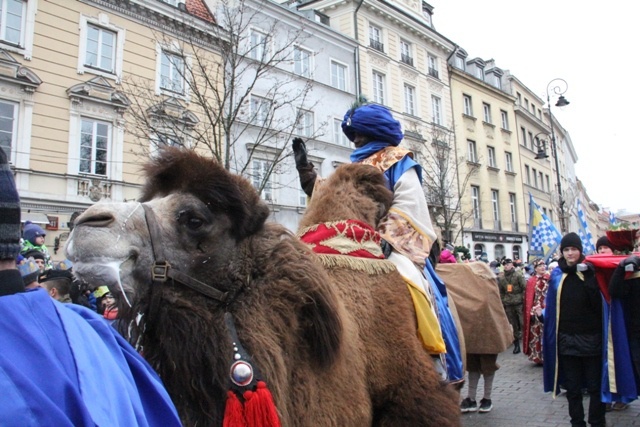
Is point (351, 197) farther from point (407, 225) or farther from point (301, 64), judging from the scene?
point (301, 64)

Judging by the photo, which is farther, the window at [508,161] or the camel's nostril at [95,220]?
the window at [508,161]

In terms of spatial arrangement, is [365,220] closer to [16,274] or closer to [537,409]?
[16,274]

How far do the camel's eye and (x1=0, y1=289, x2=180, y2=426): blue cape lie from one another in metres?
0.70

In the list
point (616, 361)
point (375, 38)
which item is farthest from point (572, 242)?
point (375, 38)

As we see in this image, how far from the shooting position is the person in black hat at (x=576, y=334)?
5.45 m

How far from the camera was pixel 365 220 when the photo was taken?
2869mm

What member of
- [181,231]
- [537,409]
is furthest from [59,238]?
[181,231]

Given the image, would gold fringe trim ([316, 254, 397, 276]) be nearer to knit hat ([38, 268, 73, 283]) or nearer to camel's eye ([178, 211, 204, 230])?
camel's eye ([178, 211, 204, 230])

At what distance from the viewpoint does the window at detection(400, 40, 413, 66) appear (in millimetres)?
30756

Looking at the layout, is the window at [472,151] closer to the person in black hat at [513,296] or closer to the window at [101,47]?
the person in black hat at [513,296]

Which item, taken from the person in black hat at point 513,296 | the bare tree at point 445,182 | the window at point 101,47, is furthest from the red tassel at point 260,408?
the bare tree at point 445,182

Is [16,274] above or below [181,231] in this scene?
below

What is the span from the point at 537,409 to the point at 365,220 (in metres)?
5.73

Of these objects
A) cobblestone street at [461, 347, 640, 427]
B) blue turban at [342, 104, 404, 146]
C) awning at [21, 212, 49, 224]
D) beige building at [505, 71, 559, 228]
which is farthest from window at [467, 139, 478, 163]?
blue turban at [342, 104, 404, 146]
